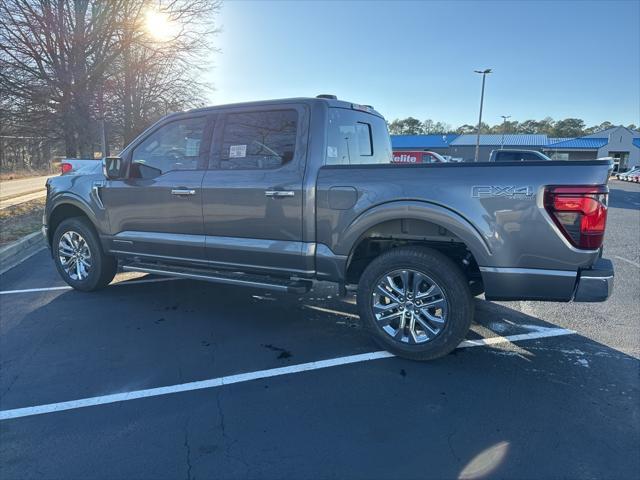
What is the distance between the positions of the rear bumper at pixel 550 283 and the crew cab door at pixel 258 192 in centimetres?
156

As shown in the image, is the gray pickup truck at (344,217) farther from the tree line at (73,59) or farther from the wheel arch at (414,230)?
the tree line at (73,59)

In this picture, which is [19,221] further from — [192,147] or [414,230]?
[414,230]

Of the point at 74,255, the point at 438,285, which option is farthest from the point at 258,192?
the point at 74,255

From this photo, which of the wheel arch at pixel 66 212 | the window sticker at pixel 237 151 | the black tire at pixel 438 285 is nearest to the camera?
the black tire at pixel 438 285

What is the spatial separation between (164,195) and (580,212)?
379cm

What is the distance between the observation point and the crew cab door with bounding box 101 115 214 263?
14.8ft

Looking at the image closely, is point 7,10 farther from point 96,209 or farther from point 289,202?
point 289,202

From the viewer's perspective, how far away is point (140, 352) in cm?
385

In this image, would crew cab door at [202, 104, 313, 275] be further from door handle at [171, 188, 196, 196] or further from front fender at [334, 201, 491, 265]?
front fender at [334, 201, 491, 265]

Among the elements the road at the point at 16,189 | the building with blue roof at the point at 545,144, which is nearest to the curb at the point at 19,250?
the road at the point at 16,189

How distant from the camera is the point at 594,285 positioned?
311cm

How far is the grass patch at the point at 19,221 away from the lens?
8791mm

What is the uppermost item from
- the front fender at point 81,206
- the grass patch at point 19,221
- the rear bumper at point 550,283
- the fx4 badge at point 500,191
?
the fx4 badge at point 500,191

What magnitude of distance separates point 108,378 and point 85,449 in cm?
87
